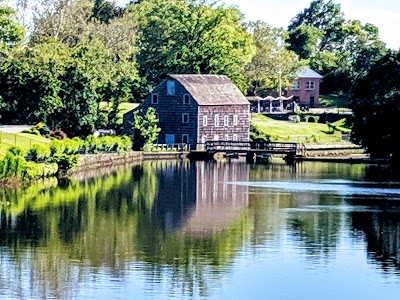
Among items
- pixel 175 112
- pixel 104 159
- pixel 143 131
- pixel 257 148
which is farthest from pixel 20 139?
pixel 257 148

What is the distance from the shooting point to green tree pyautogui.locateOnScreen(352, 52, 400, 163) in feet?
269

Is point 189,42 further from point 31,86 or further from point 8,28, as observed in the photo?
point 8,28

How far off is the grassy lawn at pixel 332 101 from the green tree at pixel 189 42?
23500 millimetres

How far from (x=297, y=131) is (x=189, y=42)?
482 inches

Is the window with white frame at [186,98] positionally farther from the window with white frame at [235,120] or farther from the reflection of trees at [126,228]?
the reflection of trees at [126,228]

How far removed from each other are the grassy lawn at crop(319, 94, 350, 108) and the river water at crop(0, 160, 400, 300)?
53.3m

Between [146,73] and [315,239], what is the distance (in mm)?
59648

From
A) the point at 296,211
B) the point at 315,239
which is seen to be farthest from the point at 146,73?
the point at 315,239

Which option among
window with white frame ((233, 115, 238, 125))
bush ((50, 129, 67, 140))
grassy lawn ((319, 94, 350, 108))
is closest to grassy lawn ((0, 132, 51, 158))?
bush ((50, 129, 67, 140))

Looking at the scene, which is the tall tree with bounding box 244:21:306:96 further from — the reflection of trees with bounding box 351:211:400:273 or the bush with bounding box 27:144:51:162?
Answer: the reflection of trees with bounding box 351:211:400:273

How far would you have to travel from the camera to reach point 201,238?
47.9 m

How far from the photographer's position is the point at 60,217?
53344 mm

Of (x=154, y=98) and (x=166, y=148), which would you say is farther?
(x=154, y=98)

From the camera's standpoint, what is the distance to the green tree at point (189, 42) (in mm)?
→ 103438
